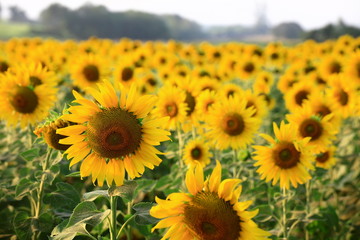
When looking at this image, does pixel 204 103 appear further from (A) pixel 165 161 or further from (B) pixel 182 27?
(B) pixel 182 27

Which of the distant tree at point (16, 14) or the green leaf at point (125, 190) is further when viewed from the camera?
the distant tree at point (16, 14)

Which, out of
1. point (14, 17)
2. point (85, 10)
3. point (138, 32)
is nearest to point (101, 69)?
point (85, 10)

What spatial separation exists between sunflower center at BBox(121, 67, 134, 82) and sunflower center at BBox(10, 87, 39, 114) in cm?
360

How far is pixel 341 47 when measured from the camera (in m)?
11.6

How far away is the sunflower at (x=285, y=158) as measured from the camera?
3273 millimetres

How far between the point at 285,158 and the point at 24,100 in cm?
254

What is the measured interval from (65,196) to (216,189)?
141 centimetres

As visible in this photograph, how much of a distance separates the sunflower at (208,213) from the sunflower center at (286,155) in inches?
56.8

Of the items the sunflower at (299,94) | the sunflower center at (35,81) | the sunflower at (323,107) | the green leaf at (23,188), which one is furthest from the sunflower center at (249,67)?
the green leaf at (23,188)

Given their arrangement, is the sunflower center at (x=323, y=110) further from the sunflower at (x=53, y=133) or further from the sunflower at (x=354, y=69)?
the sunflower at (x=53, y=133)

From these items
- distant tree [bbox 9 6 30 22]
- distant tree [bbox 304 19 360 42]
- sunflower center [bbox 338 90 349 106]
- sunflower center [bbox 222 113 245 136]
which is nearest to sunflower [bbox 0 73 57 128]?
sunflower center [bbox 222 113 245 136]

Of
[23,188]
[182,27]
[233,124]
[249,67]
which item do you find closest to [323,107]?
[233,124]

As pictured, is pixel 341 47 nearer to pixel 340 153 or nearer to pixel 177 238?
pixel 340 153

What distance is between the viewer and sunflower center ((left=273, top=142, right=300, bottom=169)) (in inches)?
130
